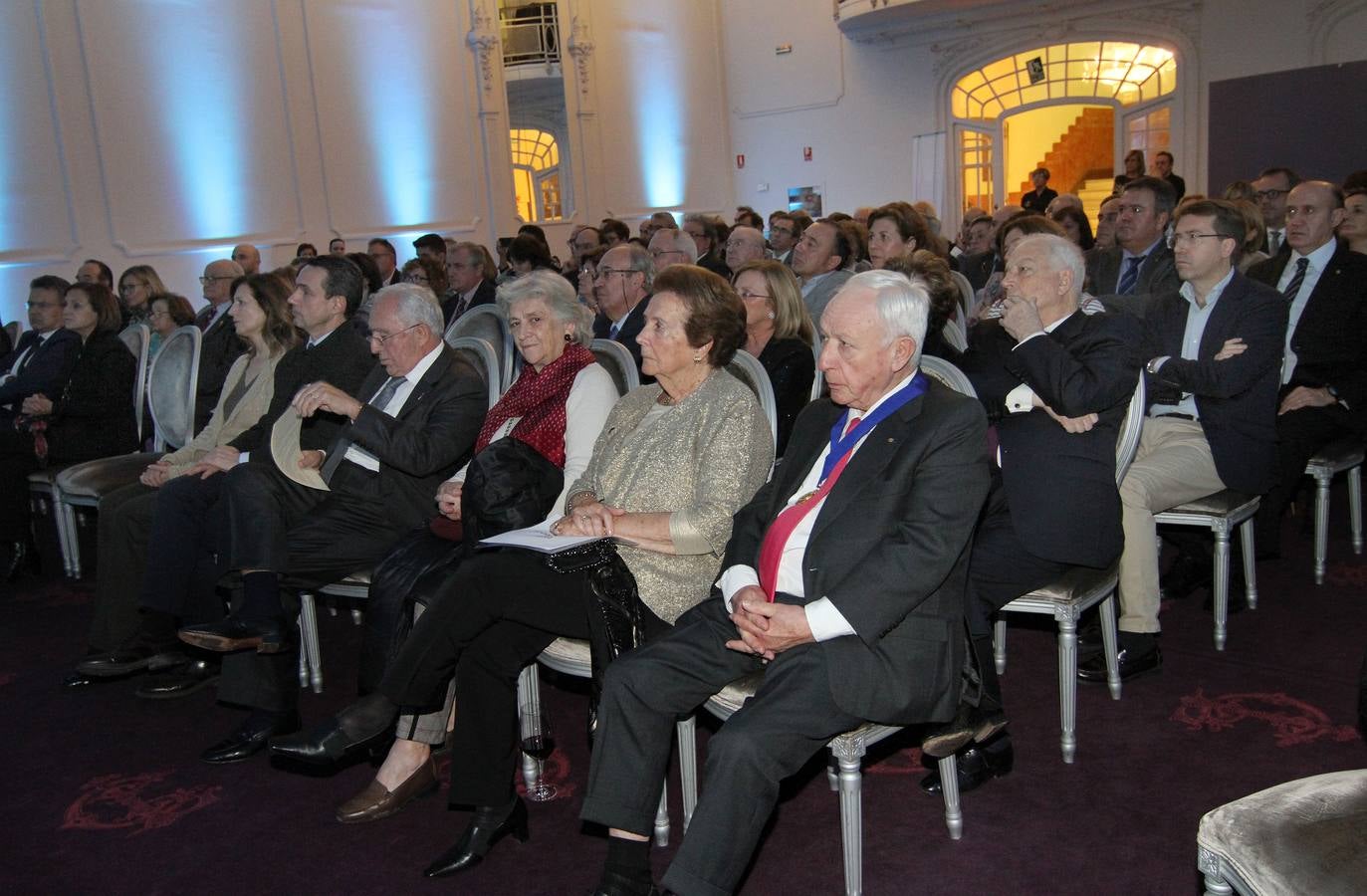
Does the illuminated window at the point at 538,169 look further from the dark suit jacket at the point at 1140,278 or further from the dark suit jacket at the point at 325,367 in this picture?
the dark suit jacket at the point at 325,367

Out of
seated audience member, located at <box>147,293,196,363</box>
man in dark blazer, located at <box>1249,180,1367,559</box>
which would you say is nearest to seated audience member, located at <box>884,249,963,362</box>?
man in dark blazer, located at <box>1249,180,1367,559</box>

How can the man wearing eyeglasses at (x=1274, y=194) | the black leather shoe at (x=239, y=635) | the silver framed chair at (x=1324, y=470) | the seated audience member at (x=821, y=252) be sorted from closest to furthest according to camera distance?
the black leather shoe at (x=239, y=635) < the silver framed chair at (x=1324, y=470) < the seated audience member at (x=821, y=252) < the man wearing eyeglasses at (x=1274, y=194)

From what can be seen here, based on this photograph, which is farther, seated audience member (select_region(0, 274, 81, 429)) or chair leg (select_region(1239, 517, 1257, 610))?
seated audience member (select_region(0, 274, 81, 429))

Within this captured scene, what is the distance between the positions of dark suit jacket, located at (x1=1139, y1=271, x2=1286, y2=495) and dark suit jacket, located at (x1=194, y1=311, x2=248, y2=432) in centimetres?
371

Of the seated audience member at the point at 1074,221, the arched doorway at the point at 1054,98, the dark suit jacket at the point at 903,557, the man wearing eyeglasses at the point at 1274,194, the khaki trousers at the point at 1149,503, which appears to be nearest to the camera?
the dark suit jacket at the point at 903,557

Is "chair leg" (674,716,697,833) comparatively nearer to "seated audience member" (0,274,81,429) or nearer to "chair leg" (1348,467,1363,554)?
"chair leg" (1348,467,1363,554)

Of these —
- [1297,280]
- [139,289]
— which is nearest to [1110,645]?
[1297,280]

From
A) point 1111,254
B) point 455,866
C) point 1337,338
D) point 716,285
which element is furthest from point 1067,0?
point 455,866

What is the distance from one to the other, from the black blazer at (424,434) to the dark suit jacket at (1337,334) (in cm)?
306

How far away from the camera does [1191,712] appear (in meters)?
2.87

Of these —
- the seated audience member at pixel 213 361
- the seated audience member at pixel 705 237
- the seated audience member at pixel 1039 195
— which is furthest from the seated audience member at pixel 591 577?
the seated audience member at pixel 1039 195

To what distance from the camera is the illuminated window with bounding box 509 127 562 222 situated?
1630cm

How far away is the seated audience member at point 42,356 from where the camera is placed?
5.08 meters

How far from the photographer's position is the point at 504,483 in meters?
2.71
